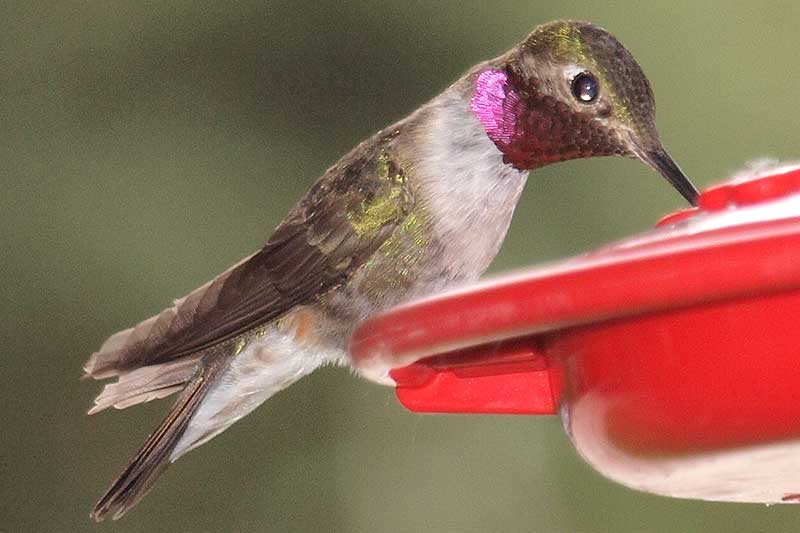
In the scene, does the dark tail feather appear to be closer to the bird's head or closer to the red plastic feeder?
the bird's head

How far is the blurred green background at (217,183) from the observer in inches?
136

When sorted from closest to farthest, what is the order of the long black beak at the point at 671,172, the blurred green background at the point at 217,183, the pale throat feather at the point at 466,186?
1. the long black beak at the point at 671,172
2. the pale throat feather at the point at 466,186
3. the blurred green background at the point at 217,183

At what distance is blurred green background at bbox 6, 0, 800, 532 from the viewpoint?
11.3ft

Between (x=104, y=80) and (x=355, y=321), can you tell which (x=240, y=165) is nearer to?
(x=104, y=80)

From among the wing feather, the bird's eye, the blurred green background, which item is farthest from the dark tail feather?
the blurred green background

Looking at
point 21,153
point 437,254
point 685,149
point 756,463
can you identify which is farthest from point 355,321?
point 21,153

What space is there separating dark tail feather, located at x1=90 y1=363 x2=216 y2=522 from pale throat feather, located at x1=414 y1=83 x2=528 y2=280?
490 millimetres

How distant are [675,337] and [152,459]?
4.04 ft

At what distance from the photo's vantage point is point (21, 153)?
357 centimetres

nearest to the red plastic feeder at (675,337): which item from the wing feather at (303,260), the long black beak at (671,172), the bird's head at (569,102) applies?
the long black beak at (671,172)

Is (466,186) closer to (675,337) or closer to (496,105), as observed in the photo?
(496,105)

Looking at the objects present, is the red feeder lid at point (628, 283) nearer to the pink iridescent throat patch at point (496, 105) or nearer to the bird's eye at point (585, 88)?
the bird's eye at point (585, 88)

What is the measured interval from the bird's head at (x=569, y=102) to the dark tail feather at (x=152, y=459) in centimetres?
66

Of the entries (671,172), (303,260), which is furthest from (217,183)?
(671,172)
